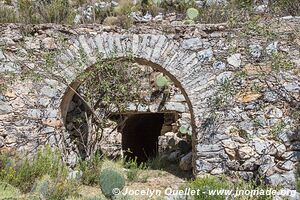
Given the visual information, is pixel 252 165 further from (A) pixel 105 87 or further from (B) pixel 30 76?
(B) pixel 30 76

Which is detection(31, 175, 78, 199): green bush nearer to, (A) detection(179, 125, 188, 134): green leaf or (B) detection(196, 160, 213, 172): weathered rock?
(B) detection(196, 160, 213, 172): weathered rock

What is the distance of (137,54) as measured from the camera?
20.2 feet

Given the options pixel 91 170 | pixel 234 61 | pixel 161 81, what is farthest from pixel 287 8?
pixel 91 170

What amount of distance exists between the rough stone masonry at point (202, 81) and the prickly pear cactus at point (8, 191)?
1.13 metres

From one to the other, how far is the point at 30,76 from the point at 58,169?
4.93 feet

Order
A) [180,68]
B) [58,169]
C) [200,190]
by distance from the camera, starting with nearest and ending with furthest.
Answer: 1. [200,190]
2. [58,169]
3. [180,68]

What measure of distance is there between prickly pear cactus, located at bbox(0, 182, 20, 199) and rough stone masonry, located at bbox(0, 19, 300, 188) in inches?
44.6

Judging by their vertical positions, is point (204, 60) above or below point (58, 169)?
above

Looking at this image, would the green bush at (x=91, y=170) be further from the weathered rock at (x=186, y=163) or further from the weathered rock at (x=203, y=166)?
the weathered rock at (x=186, y=163)

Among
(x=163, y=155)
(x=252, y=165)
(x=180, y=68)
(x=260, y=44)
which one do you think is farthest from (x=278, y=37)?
(x=163, y=155)

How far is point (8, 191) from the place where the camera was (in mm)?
4797

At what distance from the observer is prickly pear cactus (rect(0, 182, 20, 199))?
4.57 meters

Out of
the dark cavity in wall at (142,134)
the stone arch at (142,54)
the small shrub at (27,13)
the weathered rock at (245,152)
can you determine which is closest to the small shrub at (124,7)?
the small shrub at (27,13)

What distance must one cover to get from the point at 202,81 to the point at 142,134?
568cm
